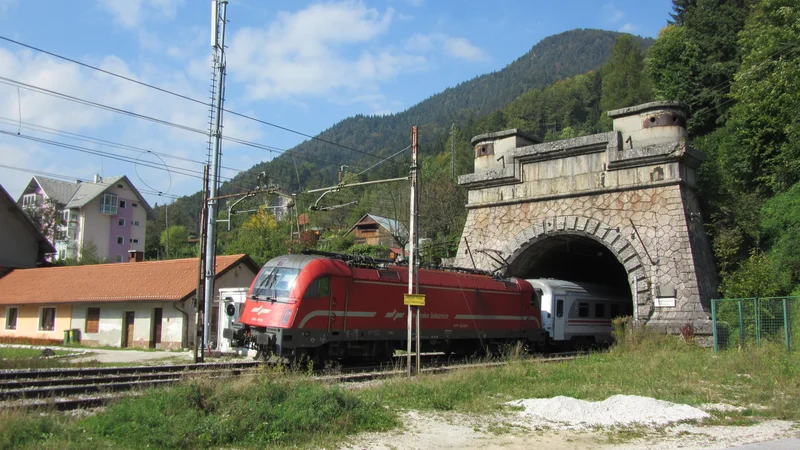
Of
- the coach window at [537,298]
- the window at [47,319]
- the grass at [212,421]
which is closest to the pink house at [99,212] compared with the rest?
the window at [47,319]

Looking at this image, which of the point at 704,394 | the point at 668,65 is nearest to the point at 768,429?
the point at 704,394

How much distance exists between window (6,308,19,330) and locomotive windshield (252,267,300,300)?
2355 cm

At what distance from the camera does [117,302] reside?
27484 mm

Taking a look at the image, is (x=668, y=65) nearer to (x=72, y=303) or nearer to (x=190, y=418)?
(x=72, y=303)

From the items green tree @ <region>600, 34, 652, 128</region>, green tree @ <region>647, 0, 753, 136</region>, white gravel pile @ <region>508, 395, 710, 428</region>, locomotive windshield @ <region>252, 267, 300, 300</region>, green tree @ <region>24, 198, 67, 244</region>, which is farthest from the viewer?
green tree @ <region>600, 34, 652, 128</region>

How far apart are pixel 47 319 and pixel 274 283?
2114cm

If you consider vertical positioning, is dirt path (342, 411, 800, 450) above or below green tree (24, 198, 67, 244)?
below

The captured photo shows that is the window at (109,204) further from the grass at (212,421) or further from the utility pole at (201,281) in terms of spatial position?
the grass at (212,421)

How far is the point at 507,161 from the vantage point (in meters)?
25.4

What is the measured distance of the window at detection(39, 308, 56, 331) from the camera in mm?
30872

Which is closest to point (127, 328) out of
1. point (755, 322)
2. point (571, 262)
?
point (571, 262)

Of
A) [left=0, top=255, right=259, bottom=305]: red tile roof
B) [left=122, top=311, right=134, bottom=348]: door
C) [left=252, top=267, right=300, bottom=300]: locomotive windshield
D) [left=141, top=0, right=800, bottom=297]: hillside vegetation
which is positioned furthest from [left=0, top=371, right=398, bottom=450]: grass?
[left=122, top=311, right=134, bottom=348]: door

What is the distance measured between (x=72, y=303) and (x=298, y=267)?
19229 mm

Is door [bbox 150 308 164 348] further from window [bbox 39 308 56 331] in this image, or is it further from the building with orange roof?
window [bbox 39 308 56 331]
